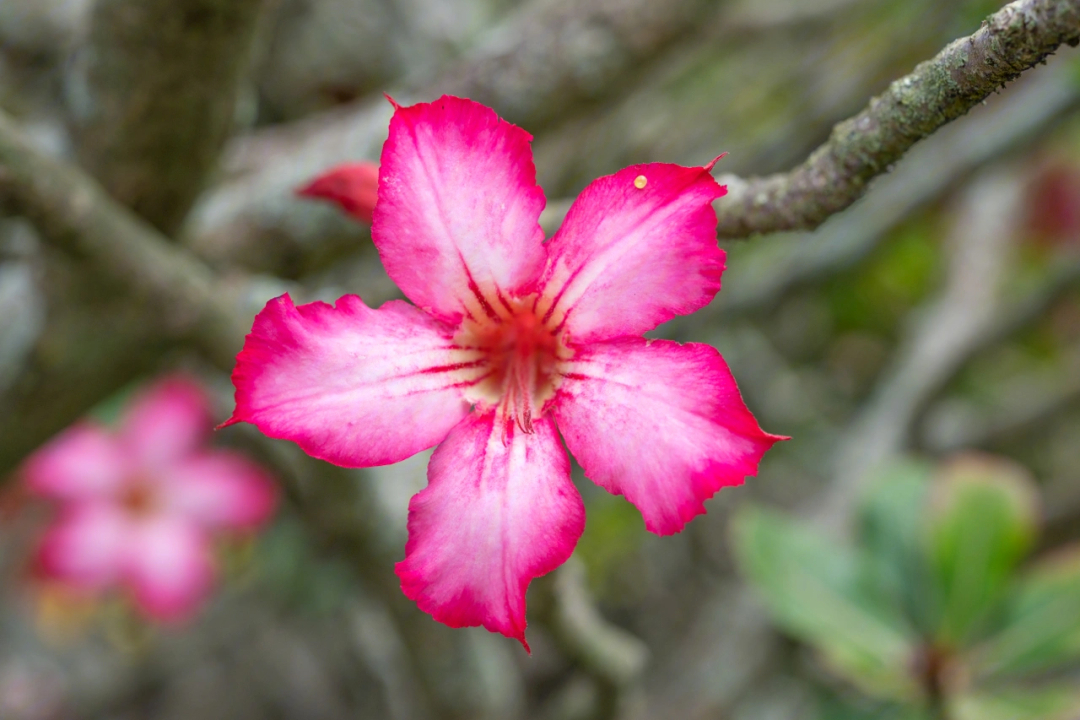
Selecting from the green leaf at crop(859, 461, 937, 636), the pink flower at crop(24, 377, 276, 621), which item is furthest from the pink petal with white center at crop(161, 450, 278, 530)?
the green leaf at crop(859, 461, 937, 636)

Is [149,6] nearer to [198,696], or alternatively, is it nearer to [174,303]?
[174,303]

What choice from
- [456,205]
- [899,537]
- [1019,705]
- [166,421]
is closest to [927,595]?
[899,537]

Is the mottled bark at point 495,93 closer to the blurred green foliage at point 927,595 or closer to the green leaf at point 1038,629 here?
the blurred green foliage at point 927,595

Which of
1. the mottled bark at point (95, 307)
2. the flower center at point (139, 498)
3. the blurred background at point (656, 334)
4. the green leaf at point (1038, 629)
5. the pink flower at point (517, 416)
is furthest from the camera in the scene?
the flower center at point (139, 498)

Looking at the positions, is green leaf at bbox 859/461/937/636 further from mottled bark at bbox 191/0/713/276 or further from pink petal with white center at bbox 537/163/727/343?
pink petal with white center at bbox 537/163/727/343

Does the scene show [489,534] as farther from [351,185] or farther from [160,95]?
[160,95]

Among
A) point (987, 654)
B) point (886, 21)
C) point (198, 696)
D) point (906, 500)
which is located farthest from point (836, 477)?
point (198, 696)

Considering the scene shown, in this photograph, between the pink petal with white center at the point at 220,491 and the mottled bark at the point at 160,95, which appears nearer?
the mottled bark at the point at 160,95

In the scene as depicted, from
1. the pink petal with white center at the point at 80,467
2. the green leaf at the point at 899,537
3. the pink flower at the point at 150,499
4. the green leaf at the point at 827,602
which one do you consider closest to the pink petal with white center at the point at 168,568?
the pink flower at the point at 150,499
